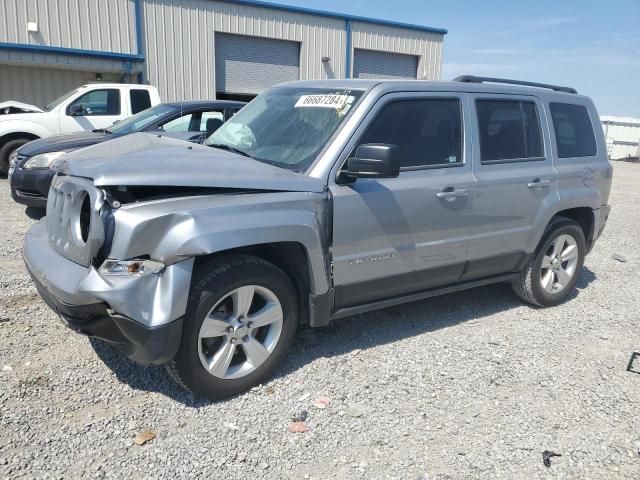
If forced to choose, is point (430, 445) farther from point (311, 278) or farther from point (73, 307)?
point (73, 307)

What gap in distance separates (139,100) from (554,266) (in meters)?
8.44

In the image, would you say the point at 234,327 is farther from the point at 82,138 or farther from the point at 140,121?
→ the point at 140,121

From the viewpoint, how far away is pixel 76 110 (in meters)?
9.88

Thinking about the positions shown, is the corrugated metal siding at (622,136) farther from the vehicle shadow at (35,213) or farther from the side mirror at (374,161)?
the side mirror at (374,161)

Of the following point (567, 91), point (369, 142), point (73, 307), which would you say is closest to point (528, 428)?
point (369, 142)

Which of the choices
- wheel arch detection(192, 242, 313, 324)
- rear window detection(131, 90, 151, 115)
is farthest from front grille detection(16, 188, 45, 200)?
wheel arch detection(192, 242, 313, 324)

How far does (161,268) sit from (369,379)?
1573 mm

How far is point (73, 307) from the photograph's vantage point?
2.81m

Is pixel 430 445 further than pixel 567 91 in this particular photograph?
No

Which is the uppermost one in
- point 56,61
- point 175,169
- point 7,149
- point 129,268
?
point 56,61

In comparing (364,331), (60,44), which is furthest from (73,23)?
(364,331)

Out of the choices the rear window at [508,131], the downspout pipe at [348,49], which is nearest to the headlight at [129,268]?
the rear window at [508,131]

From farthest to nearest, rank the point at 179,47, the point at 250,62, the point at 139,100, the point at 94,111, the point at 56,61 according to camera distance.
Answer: the point at 250,62
the point at 179,47
the point at 56,61
the point at 139,100
the point at 94,111

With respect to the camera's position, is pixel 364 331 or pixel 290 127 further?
pixel 364 331
